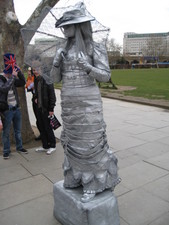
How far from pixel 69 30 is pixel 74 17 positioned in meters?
0.14

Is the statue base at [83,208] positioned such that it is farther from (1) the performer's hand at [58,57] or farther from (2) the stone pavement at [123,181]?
(1) the performer's hand at [58,57]

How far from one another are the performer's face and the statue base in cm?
177

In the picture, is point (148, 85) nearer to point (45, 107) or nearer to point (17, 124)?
point (45, 107)

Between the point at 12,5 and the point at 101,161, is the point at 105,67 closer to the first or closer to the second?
the point at 101,161

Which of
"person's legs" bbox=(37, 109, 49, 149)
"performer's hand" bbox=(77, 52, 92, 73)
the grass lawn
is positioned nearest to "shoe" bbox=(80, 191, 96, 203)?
"performer's hand" bbox=(77, 52, 92, 73)

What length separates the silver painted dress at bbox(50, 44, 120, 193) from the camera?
253 cm

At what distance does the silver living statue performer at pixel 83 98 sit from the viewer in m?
2.49

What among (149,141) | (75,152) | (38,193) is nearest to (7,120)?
(38,193)

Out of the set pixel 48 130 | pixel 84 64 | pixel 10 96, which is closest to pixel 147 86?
pixel 48 130

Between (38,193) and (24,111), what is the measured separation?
2.63m

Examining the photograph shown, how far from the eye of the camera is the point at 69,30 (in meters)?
2.50

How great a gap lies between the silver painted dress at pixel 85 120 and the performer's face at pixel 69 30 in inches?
5.9

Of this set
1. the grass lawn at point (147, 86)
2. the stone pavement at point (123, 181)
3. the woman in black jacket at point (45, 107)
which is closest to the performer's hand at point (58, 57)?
the stone pavement at point (123, 181)

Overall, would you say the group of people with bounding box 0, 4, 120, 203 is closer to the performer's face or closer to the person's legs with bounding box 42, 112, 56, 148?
the performer's face
